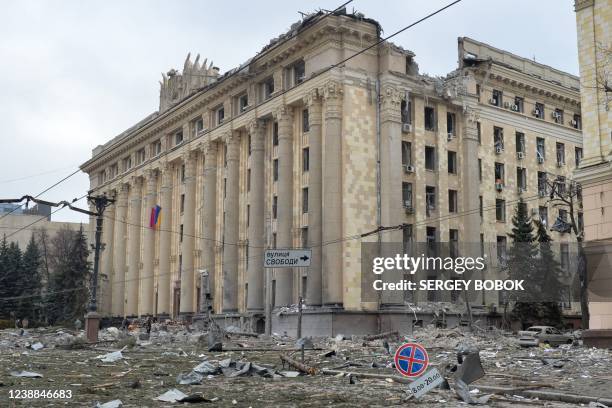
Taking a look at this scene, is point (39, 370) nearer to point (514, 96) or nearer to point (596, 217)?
point (596, 217)

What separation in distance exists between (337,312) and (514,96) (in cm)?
2298

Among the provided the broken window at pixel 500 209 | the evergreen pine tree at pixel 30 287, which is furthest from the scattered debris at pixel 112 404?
the evergreen pine tree at pixel 30 287

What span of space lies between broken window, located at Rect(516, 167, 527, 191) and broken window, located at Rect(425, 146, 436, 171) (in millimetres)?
9127

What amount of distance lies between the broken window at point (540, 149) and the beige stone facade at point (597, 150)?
2872 centimetres

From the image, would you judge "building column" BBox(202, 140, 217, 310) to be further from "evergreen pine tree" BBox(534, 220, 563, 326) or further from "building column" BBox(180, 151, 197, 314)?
"evergreen pine tree" BBox(534, 220, 563, 326)

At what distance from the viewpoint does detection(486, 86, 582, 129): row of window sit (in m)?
50.4

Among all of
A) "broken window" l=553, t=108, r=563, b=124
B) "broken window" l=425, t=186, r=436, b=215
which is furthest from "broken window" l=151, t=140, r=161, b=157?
"broken window" l=553, t=108, r=563, b=124

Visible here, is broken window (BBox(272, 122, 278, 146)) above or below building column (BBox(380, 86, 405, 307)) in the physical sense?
above

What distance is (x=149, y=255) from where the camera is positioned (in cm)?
6188

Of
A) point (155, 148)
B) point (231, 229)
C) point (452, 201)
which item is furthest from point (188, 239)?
point (452, 201)

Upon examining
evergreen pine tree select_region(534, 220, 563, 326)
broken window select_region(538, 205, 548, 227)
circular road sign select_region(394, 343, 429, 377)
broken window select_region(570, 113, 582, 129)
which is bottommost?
circular road sign select_region(394, 343, 429, 377)

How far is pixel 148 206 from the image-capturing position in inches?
2495

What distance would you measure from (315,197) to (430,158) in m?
9.24

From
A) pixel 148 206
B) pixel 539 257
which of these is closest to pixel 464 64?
pixel 539 257
